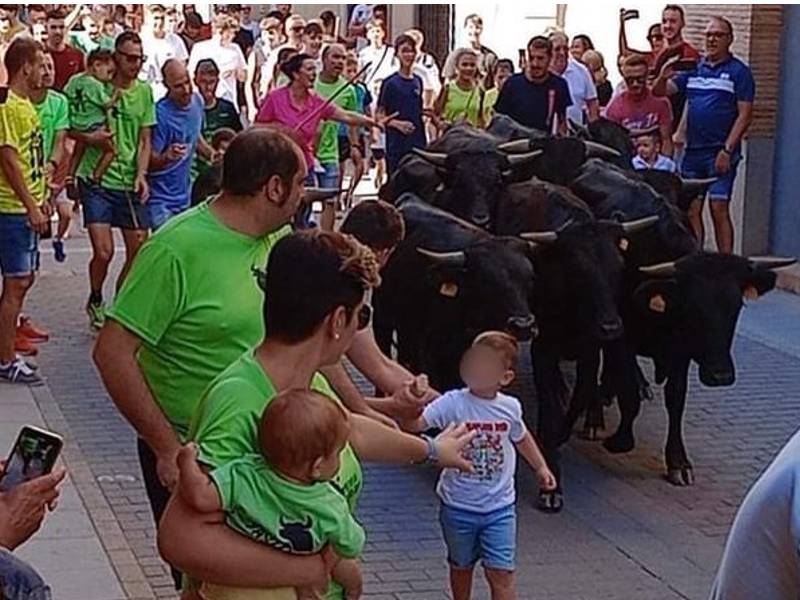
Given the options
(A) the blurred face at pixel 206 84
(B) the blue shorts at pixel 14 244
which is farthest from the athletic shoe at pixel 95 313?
(A) the blurred face at pixel 206 84

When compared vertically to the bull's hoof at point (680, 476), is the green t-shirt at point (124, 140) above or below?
above

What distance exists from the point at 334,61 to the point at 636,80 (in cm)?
311

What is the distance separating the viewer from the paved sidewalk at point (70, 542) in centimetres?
678

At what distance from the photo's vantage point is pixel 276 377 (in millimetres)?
3717

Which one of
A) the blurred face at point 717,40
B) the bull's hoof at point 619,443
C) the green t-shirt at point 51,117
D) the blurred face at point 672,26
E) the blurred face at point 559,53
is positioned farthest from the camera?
the blurred face at point 559,53

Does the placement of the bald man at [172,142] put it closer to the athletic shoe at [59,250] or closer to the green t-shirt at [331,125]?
the green t-shirt at [331,125]

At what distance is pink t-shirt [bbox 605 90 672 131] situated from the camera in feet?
44.7

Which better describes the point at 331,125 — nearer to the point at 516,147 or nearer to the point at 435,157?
the point at 435,157

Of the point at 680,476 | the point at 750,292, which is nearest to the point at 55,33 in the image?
the point at 750,292

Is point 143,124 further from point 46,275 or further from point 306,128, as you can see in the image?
point 46,275

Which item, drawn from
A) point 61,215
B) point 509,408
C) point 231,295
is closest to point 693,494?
point 509,408

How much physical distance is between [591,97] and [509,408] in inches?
396

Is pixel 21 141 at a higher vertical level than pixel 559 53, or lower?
higher

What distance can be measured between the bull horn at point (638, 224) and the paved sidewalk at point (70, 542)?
3.25 m
